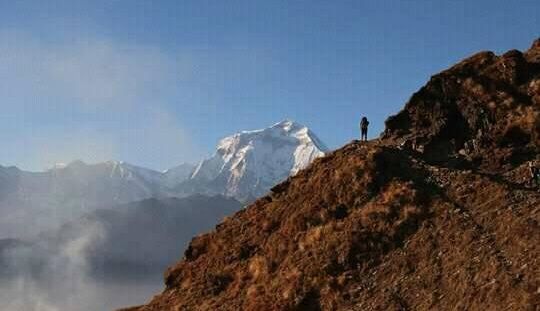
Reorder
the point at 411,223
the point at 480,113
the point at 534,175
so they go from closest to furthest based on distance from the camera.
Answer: the point at 411,223, the point at 534,175, the point at 480,113

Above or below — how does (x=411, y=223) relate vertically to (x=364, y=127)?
below

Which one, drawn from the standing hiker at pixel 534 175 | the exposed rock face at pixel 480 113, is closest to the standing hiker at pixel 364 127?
the exposed rock face at pixel 480 113

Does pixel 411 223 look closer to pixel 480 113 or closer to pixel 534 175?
pixel 534 175

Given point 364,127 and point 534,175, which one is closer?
point 534,175

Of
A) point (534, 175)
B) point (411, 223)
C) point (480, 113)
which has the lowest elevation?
point (411, 223)

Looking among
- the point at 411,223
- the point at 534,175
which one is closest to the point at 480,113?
the point at 534,175

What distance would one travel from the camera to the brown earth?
107 feet

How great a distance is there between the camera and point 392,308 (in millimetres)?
32562

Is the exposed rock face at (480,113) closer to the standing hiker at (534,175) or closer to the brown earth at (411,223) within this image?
the brown earth at (411,223)

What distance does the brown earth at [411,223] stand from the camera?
32.7m

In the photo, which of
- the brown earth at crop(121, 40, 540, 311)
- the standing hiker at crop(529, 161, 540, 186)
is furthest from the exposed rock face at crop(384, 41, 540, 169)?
the standing hiker at crop(529, 161, 540, 186)

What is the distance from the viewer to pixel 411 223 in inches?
1519

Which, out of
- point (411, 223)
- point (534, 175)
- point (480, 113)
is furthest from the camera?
point (480, 113)

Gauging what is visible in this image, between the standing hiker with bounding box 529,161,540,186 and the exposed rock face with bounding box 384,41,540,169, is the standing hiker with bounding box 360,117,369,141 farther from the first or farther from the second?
the standing hiker with bounding box 529,161,540,186
